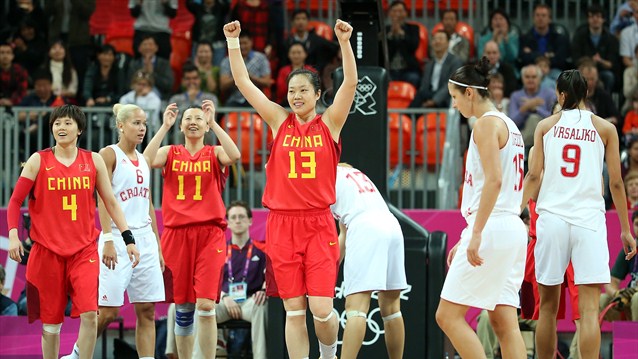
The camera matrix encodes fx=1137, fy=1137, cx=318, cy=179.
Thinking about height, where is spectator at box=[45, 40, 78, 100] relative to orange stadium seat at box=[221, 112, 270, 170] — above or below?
above

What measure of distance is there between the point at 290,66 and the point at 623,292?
6.18 m

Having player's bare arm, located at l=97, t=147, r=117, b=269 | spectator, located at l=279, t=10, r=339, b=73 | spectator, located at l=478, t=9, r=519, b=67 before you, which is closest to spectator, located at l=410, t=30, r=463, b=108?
spectator, located at l=478, t=9, r=519, b=67

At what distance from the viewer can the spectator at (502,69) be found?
1438 cm

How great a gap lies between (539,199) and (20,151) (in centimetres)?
672

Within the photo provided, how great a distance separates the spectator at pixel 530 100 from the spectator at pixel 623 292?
9.59 feet

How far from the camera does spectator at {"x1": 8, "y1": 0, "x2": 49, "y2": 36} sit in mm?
16047

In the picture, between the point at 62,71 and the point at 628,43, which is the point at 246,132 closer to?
the point at 62,71

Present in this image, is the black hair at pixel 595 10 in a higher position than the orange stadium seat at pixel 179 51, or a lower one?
higher

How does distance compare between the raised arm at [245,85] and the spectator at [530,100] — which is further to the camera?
the spectator at [530,100]

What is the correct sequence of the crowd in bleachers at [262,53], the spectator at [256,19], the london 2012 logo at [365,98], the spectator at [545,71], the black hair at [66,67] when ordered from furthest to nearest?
the spectator at [256,19]
the black hair at [66,67]
the spectator at [545,71]
the crowd in bleachers at [262,53]
the london 2012 logo at [365,98]

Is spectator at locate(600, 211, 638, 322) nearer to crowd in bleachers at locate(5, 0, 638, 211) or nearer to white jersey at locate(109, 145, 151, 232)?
crowd in bleachers at locate(5, 0, 638, 211)

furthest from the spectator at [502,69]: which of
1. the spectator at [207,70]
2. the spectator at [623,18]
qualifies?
the spectator at [207,70]

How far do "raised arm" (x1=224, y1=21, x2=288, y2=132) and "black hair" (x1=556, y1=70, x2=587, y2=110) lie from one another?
201 centimetres

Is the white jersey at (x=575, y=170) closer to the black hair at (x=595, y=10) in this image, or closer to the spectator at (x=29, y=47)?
the black hair at (x=595, y=10)
